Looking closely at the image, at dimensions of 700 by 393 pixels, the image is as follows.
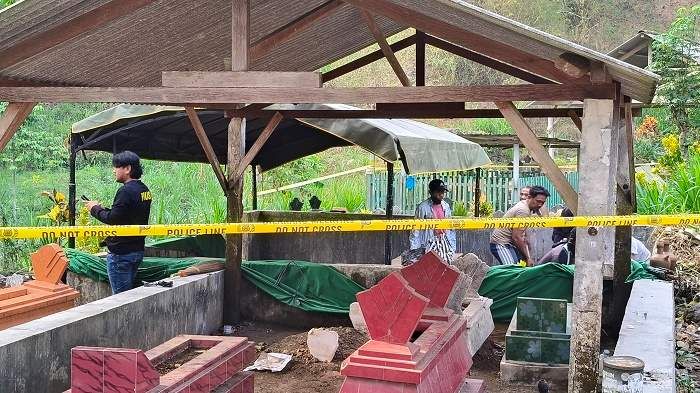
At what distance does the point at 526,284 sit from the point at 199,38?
436cm

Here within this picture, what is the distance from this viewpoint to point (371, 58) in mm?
8961

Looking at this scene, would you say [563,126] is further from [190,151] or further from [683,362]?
[683,362]

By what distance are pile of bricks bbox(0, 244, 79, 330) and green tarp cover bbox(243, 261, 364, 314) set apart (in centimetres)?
289

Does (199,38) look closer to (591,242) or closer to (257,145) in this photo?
(257,145)

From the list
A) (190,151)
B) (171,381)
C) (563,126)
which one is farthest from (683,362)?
(563,126)

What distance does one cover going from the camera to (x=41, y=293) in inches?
263

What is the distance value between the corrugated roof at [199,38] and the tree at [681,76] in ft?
32.8

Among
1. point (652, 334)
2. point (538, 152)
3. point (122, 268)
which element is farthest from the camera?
point (122, 268)

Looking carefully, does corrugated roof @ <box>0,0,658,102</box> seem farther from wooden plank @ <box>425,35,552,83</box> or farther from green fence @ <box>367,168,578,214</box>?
green fence @ <box>367,168,578,214</box>

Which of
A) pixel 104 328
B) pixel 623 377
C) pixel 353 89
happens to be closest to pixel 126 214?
pixel 104 328

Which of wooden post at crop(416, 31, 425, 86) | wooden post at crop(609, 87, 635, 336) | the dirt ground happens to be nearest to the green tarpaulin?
the dirt ground

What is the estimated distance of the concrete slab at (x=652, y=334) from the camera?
182 inches

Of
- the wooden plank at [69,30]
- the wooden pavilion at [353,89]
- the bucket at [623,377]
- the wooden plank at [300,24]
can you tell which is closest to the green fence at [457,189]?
the wooden plank at [300,24]

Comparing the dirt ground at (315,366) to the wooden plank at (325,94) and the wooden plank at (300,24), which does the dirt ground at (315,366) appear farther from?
the wooden plank at (300,24)
